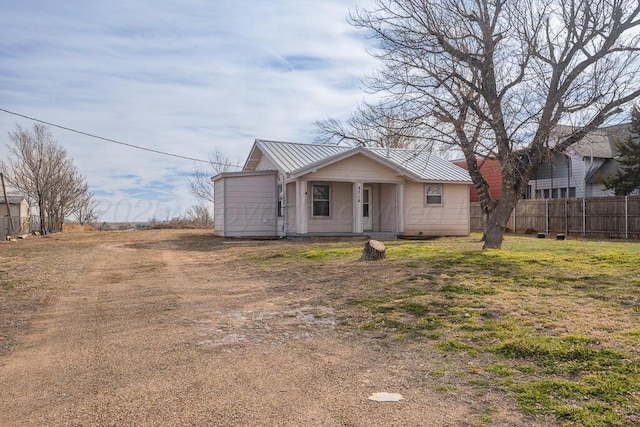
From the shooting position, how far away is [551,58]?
→ 11.0m

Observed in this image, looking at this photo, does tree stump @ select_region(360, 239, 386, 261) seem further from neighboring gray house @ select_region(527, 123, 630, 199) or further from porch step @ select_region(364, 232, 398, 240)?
neighboring gray house @ select_region(527, 123, 630, 199)

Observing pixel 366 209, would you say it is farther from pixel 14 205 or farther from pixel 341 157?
pixel 14 205

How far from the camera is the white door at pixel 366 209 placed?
22922 millimetres

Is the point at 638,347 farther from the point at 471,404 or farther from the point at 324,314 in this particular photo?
the point at 324,314

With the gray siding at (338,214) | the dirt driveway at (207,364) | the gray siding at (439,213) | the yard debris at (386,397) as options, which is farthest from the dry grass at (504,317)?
the gray siding at (439,213)

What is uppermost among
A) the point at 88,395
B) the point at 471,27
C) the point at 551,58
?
the point at 471,27

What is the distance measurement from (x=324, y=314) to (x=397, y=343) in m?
1.61

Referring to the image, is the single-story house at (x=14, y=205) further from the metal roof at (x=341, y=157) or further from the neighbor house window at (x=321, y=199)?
the neighbor house window at (x=321, y=199)

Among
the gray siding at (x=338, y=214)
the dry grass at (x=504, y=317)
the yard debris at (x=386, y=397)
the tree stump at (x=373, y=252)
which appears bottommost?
the yard debris at (x=386, y=397)

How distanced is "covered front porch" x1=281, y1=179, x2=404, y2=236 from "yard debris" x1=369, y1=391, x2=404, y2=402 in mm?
16444

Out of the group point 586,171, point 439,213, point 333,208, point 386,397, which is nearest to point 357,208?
point 333,208

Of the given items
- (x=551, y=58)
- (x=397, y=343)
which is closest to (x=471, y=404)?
(x=397, y=343)

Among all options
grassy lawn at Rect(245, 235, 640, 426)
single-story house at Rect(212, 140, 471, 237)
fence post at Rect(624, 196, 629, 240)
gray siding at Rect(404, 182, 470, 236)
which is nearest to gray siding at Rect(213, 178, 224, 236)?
single-story house at Rect(212, 140, 471, 237)

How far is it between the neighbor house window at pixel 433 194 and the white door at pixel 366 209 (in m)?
2.58
